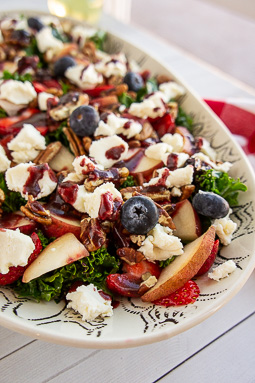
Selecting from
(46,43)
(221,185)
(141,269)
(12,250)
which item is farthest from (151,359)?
(46,43)

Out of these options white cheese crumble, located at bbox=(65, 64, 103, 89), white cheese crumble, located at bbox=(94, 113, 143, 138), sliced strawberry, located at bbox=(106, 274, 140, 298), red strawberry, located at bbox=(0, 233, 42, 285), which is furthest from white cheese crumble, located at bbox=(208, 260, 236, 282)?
white cheese crumble, located at bbox=(65, 64, 103, 89)

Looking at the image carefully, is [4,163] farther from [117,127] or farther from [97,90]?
[97,90]

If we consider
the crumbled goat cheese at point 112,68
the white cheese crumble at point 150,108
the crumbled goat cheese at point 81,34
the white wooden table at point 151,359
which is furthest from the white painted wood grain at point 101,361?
the crumbled goat cheese at point 81,34

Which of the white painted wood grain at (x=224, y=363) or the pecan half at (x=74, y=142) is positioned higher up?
the pecan half at (x=74, y=142)

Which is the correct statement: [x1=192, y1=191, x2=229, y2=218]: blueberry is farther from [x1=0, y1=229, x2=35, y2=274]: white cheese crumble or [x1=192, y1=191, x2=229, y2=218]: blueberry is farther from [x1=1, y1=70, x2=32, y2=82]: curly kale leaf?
[x1=1, y1=70, x2=32, y2=82]: curly kale leaf

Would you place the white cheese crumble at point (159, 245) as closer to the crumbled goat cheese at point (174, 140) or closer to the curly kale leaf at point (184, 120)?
the crumbled goat cheese at point (174, 140)

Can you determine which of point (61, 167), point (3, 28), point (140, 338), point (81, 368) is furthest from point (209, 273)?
point (3, 28)
